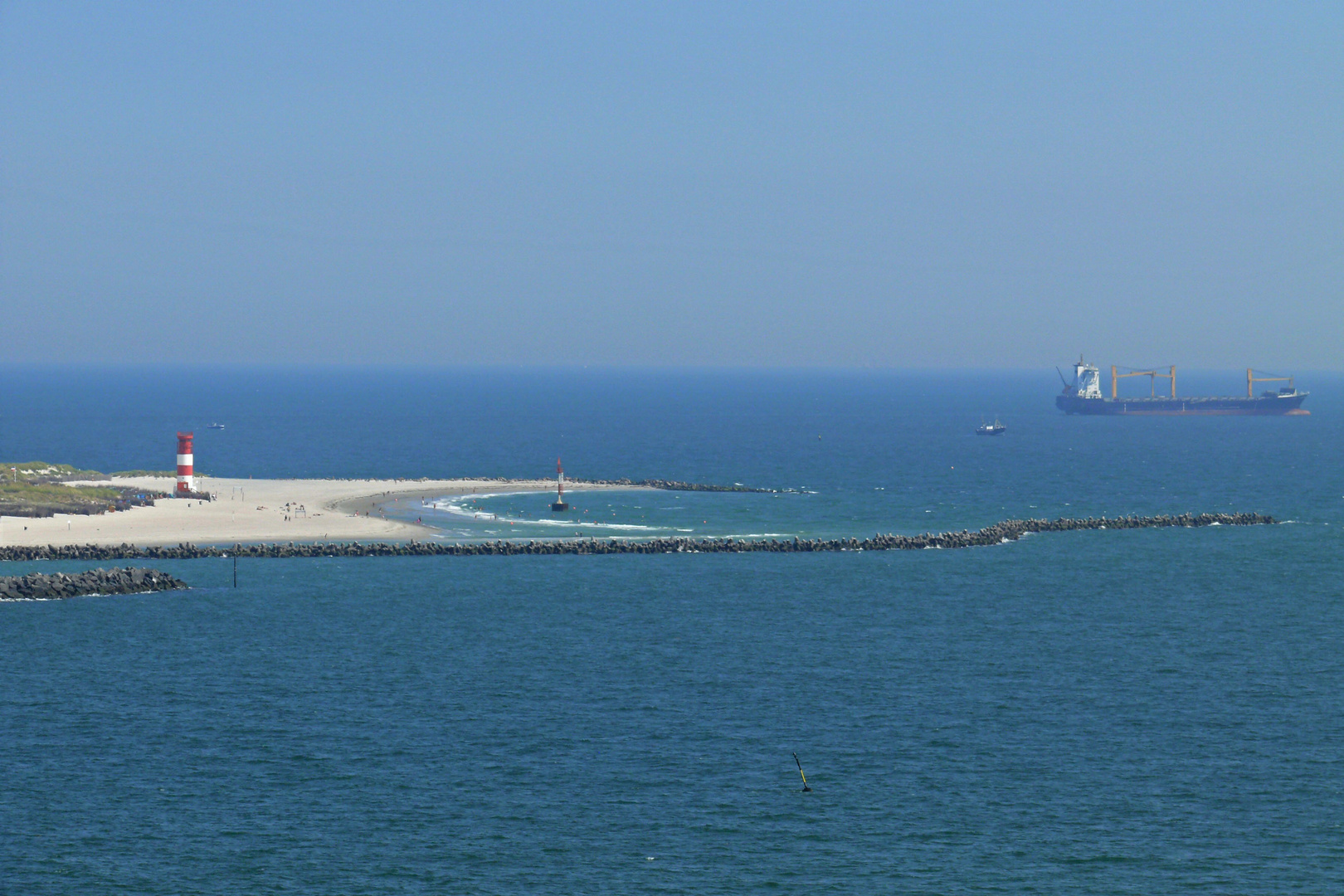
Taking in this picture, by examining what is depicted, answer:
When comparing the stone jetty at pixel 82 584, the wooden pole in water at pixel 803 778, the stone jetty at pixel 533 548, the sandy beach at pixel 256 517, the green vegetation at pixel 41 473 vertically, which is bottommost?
the wooden pole in water at pixel 803 778

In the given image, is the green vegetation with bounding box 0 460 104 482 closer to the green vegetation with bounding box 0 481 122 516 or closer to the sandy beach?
the sandy beach

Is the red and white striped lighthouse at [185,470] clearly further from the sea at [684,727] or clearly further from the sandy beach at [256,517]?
the sea at [684,727]

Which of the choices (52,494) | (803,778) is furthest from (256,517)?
(803,778)

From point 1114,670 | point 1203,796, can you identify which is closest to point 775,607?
point 1114,670

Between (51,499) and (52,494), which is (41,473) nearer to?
(52,494)

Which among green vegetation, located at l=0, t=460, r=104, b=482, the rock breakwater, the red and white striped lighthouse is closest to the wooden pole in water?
the red and white striped lighthouse

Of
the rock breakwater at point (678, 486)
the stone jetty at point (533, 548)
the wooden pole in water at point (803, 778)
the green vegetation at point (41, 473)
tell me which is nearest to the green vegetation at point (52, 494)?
the green vegetation at point (41, 473)
